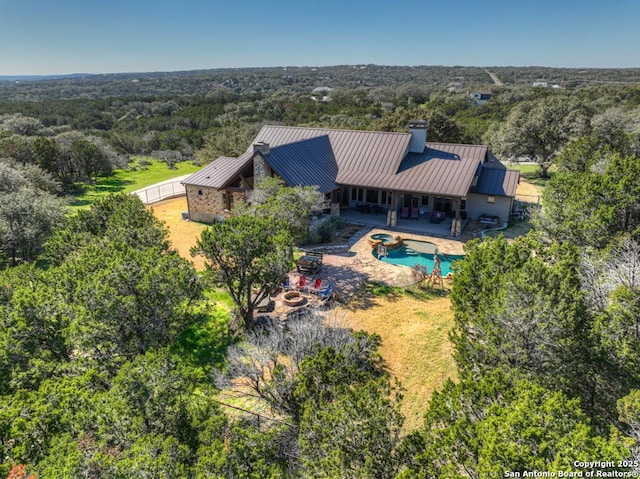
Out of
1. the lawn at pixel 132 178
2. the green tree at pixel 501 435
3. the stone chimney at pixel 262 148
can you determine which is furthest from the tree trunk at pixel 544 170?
the green tree at pixel 501 435

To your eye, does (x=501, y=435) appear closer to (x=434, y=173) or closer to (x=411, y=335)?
(x=411, y=335)

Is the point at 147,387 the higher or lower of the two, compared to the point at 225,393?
higher

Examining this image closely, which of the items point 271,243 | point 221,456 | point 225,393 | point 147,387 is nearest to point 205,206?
point 271,243

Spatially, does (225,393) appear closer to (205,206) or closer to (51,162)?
(205,206)

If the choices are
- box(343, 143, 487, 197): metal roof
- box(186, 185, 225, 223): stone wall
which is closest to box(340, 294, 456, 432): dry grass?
box(343, 143, 487, 197): metal roof

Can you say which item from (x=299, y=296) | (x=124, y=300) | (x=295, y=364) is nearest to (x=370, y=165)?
(x=299, y=296)

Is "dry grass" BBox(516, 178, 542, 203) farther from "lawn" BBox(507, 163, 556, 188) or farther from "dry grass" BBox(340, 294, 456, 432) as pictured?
"dry grass" BBox(340, 294, 456, 432)
